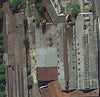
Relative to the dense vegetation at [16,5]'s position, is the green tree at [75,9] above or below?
below

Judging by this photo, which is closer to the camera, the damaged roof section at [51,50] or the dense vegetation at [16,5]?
the damaged roof section at [51,50]

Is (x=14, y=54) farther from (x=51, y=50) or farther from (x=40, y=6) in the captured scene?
(x=40, y=6)

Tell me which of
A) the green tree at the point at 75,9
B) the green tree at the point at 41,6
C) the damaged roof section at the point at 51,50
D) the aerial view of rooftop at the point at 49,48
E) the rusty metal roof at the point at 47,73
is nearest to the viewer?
the aerial view of rooftop at the point at 49,48

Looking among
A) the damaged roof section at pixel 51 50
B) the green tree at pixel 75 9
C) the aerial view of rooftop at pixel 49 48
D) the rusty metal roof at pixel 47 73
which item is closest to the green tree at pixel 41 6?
the aerial view of rooftop at pixel 49 48

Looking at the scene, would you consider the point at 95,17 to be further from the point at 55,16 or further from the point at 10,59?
the point at 10,59

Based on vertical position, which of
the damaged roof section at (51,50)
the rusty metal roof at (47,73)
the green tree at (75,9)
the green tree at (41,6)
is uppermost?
the green tree at (41,6)

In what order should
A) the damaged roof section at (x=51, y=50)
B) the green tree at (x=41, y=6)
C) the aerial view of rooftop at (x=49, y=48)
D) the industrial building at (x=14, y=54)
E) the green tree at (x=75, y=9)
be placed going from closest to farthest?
the aerial view of rooftop at (x=49, y=48) → the green tree at (x=75, y=9) → the damaged roof section at (x=51, y=50) → the green tree at (x=41, y=6) → the industrial building at (x=14, y=54)

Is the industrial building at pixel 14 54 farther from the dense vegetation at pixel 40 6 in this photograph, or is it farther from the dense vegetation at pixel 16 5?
the dense vegetation at pixel 40 6

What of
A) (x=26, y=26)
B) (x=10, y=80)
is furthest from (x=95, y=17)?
(x=10, y=80)
